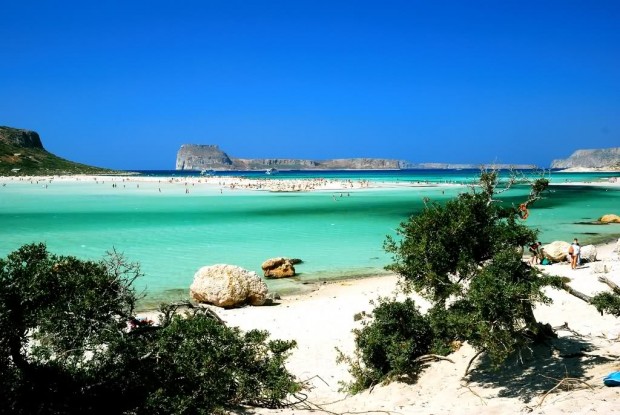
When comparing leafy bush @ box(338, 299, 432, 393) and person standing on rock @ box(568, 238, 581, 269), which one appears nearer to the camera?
leafy bush @ box(338, 299, 432, 393)

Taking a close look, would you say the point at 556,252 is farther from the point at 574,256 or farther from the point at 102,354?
the point at 102,354

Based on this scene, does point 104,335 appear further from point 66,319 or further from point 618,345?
point 618,345

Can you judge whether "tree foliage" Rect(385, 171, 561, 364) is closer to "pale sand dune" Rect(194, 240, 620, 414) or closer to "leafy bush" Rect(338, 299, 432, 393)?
"leafy bush" Rect(338, 299, 432, 393)

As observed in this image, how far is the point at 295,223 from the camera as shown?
119 feet

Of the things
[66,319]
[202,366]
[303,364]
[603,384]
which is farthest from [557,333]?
[66,319]

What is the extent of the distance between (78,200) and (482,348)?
182ft

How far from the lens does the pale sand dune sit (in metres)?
7.26

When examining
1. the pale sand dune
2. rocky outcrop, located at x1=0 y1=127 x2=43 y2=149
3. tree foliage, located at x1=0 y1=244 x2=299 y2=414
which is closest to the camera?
tree foliage, located at x1=0 y1=244 x2=299 y2=414

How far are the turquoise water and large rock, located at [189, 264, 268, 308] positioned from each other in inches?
58.3

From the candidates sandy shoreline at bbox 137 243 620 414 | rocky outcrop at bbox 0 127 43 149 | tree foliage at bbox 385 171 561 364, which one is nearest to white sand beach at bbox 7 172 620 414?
sandy shoreline at bbox 137 243 620 414

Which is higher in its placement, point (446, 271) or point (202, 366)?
point (446, 271)

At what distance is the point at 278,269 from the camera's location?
62.6ft

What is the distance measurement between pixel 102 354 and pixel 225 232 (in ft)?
80.1

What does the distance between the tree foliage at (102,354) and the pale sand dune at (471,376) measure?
0.87 meters
